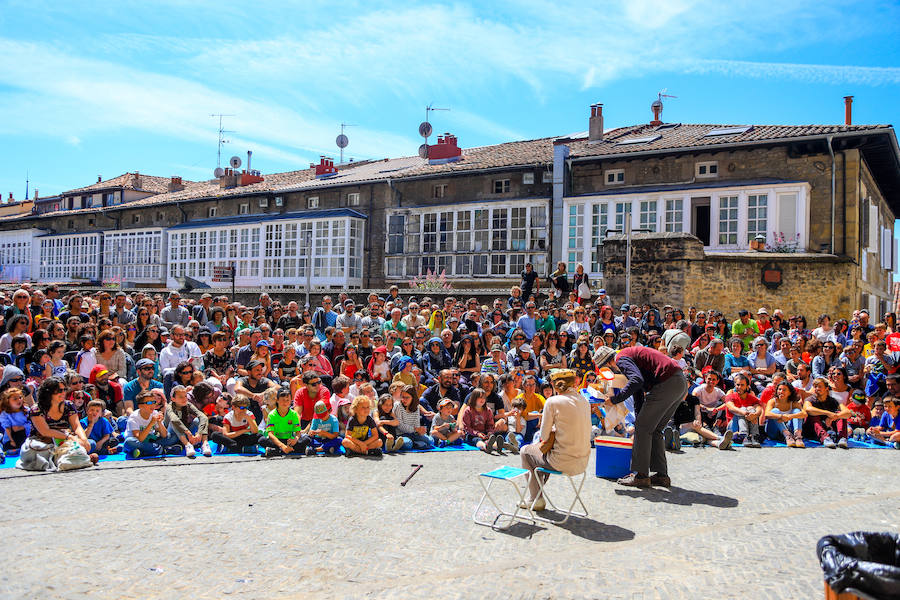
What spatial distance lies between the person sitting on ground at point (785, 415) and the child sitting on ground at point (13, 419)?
1001 centimetres

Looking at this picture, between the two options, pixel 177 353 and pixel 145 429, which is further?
pixel 177 353

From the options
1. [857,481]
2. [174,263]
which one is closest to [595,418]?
[857,481]

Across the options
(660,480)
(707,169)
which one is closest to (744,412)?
(660,480)

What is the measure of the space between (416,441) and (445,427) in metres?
0.50

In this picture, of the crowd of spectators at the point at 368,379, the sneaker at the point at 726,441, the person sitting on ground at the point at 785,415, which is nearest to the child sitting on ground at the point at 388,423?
the crowd of spectators at the point at 368,379

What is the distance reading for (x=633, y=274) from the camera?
17.2 m

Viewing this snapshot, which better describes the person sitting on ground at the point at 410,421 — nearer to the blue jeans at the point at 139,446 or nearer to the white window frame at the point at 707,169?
the blue jeans at the point at 139,446

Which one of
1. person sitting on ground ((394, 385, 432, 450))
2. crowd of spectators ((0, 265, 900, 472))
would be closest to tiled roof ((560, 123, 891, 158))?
crowd of spectators ((0, 265, 900, 472))

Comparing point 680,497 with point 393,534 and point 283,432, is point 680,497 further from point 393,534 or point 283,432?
point 283,432

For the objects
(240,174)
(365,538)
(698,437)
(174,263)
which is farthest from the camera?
(240,174)

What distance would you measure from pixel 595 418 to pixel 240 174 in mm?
30317

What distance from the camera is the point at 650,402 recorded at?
7.43 metres

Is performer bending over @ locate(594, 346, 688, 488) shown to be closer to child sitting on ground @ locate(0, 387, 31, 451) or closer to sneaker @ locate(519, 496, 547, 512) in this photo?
sneaker @ locate(519, 496, 547, 512)

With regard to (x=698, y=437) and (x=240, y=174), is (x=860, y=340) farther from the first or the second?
(x=240, y=174)
